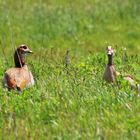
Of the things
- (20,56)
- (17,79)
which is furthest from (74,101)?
(20,56)

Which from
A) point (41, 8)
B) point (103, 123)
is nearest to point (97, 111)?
point (103, 123)

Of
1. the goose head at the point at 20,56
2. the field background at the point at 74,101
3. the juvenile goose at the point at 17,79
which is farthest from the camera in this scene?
the goose head at the point at 20,56

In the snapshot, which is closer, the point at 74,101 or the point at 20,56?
the point at 74,101

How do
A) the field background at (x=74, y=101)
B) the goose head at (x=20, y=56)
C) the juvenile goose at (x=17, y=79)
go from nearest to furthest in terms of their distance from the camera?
the field background at (x=74, y=101) < the juvenile goose at (x=17, y=79) < the goose head at (x=20, y=56)

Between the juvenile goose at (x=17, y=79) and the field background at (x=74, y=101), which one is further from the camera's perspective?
the juvenile goose at (x=17, y=79)

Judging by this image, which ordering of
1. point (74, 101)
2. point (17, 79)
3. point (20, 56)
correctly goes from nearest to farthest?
point (74, 101) < point (17, 79) < point (20, 56)

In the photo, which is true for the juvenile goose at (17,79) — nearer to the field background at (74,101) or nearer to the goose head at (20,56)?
the field background at (74,101)

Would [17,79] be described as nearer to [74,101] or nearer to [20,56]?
[20,56]

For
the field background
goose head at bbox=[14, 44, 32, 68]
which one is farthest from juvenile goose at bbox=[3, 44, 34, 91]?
goose head at bbox=[14, 44, 32, 68]

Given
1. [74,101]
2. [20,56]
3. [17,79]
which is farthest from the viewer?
[20,56]

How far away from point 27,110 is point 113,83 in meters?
1.88

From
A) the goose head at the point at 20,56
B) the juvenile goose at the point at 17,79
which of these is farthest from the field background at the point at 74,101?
the goose head at the point at 20,56

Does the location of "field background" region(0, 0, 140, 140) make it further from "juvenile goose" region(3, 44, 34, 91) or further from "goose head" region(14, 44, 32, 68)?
"goose head" region(14, 44, 32, 68)

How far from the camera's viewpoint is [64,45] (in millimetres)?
20234
